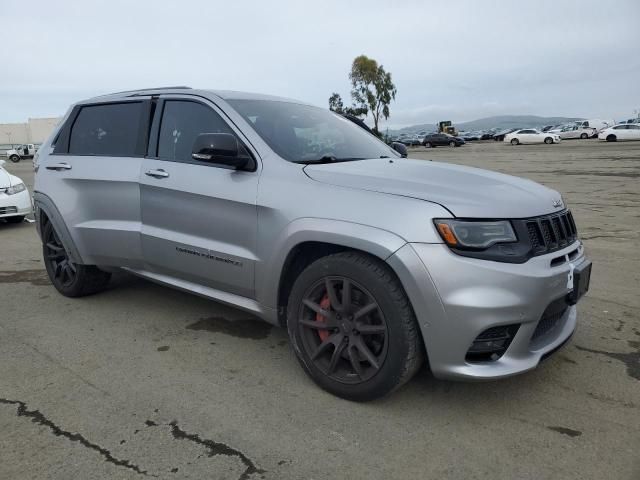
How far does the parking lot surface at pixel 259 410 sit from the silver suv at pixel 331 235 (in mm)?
320

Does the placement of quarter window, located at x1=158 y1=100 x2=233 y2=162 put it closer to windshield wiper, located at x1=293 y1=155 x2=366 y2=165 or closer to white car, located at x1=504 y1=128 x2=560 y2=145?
windshield wiper, located at x1=293 y1=155 x2=366 y2=165

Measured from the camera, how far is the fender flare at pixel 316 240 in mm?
2660

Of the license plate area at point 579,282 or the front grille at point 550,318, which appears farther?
the license plate area at point 579,282

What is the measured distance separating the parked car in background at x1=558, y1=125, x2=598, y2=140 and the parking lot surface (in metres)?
55.2

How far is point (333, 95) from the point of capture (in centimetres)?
6794

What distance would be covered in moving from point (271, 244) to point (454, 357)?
4.02 feet

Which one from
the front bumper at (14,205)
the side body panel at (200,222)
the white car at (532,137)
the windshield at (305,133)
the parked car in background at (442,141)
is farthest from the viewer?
the parked car in background at (442,141)

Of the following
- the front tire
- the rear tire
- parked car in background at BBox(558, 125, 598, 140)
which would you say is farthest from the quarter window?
parked car in background at BBox(558, 125, 598, 140)

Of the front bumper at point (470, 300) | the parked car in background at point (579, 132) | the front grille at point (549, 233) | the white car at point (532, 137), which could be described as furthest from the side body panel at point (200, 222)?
the parked car in background at point (579, 132)

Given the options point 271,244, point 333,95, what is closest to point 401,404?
point 271,244

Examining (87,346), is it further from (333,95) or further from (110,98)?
(333,95)

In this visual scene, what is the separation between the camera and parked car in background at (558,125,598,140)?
5288cm

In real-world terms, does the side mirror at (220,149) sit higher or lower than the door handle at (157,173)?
higher

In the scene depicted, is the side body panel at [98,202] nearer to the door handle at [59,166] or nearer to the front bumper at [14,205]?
the door handle at [59,166]
